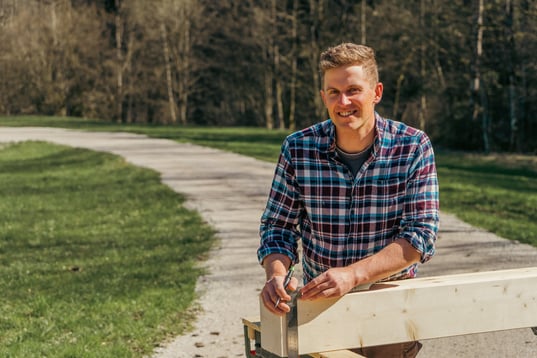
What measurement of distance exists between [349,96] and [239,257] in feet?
22.0

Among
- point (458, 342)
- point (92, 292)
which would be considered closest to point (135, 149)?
point (92, 292)

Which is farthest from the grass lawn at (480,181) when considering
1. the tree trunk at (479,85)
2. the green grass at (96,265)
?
the green grass at (96,265)

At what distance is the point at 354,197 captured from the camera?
3.00 metres

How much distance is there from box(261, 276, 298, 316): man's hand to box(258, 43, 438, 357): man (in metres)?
0.09

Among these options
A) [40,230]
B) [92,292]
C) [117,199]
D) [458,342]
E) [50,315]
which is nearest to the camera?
[458,342]

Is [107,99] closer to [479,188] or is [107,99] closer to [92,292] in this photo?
[479,188]

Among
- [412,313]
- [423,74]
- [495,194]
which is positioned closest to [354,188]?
[412,313]

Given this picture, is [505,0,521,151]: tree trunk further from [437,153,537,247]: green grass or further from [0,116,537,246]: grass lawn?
[437,153,537,247]: green grass

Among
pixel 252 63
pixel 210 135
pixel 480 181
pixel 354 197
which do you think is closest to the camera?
pixel 354 197

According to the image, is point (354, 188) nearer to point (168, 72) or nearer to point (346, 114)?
point (346, 114)

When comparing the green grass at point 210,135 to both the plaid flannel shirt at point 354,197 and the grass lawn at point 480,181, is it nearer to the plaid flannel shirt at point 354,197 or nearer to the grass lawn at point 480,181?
the grass lawn at point 480,181

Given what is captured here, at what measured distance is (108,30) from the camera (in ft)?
152

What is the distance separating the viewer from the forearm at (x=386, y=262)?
271 centimetres

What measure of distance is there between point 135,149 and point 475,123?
451 inches
